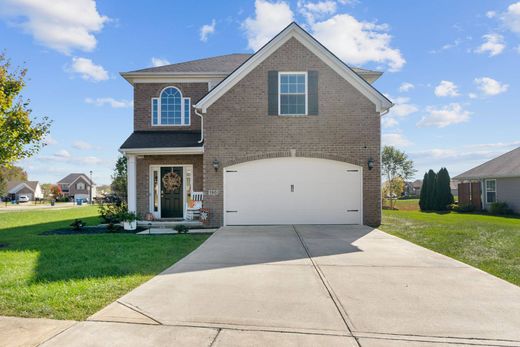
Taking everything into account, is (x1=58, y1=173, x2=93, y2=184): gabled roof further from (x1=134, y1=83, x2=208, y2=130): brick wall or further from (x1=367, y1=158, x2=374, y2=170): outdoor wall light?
(x1=367, y1=158, x2=374, y2=170): outdoor wall light

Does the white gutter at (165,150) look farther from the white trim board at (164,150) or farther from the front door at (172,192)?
the front door at (172,192)

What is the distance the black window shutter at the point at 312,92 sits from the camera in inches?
475

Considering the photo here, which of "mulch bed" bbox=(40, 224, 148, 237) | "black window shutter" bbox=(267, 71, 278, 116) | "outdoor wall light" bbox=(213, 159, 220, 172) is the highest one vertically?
"black window shutter" bbox=(267, 71, 278, 116)

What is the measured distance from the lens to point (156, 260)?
6875 mm

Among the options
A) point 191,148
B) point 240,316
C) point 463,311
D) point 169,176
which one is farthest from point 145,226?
point 463,311

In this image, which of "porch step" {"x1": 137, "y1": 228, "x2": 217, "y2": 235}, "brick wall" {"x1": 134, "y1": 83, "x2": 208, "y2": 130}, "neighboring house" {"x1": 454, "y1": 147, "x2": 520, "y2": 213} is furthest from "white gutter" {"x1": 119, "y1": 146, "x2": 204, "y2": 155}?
"neighboring house" {"x1": 454, "y1": 147, "x2": 520, "y2": 213}

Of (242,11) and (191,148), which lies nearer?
(242,11)

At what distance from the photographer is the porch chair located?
12664 millimetres

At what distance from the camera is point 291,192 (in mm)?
12062

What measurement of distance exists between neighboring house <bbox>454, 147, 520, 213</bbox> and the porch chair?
741 inches

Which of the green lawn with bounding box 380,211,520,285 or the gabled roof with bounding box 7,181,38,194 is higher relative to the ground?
the gabled roof with bounding box 7,181,38,194

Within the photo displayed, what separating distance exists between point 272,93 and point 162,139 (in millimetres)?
4961

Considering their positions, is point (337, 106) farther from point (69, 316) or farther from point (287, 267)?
point (69, 316)

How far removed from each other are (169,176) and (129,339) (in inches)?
435
